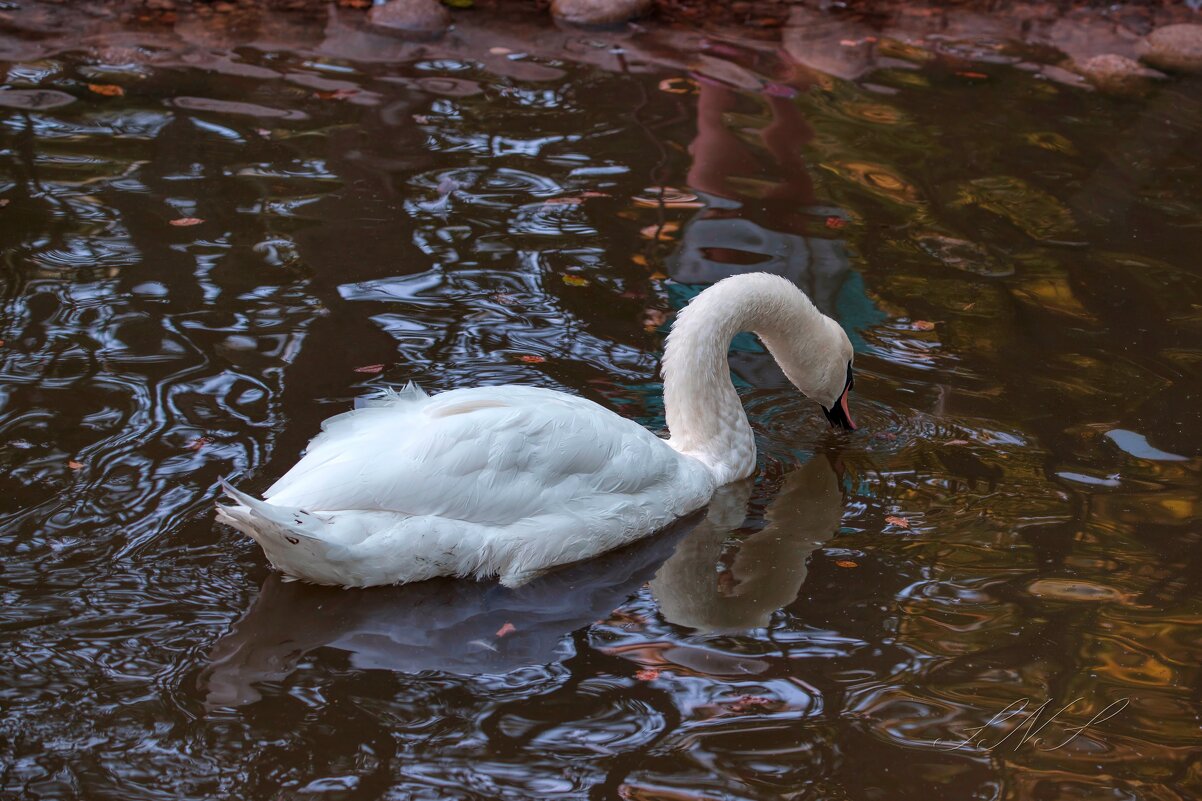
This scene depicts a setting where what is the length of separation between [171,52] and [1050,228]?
6548 millimetres

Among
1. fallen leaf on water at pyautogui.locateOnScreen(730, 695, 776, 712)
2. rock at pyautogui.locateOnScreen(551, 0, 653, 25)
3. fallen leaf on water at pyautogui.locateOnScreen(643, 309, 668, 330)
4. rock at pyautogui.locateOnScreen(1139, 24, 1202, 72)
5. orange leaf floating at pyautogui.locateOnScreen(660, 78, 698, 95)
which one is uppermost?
rock at pyautogui.locateOnScreen(1139, 24, 1202, 72)

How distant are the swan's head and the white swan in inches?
18.3

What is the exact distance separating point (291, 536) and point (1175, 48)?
9785 mm

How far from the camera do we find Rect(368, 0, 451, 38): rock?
1081cm

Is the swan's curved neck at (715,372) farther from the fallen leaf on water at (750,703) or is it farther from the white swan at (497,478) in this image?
the fallen leaf on water at (750,703)

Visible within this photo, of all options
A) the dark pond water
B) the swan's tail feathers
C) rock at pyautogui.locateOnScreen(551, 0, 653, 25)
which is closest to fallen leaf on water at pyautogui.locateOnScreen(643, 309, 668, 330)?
the dark pond water

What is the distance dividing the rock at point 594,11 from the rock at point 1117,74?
385cm

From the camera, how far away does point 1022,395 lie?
6.21 m

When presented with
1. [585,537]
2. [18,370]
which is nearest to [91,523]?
[18,370]

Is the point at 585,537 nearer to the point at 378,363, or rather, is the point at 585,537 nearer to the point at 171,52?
the point at 378,363

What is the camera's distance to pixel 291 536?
14.0ft

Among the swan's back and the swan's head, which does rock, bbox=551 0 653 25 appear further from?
the swan's back

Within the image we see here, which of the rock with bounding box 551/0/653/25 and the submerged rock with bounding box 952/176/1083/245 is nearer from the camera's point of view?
the submerged rock with bounding box 952/176/1083/245
